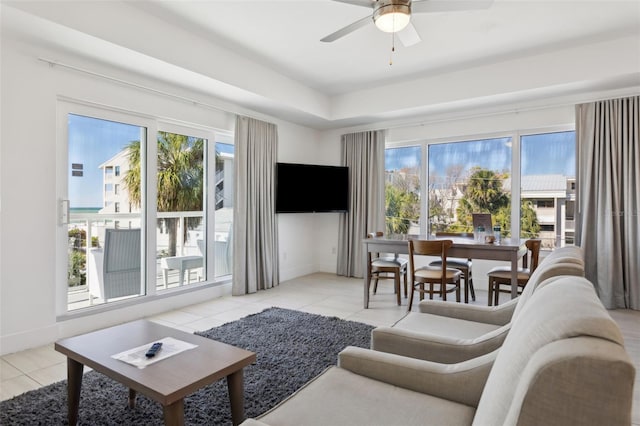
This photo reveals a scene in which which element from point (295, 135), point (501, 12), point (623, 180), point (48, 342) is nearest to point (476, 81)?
point (501, 12)

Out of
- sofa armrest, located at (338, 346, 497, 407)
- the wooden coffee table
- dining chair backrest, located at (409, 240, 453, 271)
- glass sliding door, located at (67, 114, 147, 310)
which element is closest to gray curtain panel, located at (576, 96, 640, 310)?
dining chair backrest, located at (409, 240, 453, 271)

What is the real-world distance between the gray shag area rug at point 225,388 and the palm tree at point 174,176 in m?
1.63

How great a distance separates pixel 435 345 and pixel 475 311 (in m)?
0.79

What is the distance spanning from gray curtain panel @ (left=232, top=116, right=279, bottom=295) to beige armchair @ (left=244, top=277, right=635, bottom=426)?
11.2ft

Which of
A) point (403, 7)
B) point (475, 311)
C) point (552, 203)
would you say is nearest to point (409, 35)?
point (403, 7)

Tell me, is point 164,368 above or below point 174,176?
below

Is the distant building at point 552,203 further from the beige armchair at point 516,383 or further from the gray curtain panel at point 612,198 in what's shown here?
the beige armchair at point 516,383

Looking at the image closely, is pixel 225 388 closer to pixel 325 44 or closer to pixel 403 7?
pixel 403 7

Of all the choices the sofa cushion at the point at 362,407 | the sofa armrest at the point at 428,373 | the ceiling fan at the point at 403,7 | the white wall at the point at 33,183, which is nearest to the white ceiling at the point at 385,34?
the ceiling fan at the point at 403,7

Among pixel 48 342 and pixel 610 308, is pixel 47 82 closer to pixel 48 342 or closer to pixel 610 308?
pixel 48 342

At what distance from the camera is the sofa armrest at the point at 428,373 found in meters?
1.32

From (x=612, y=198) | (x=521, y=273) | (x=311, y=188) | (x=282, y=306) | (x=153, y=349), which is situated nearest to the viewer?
(x=153, y=349)

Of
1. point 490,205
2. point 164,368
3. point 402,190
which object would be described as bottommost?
point 164,368

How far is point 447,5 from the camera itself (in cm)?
239
